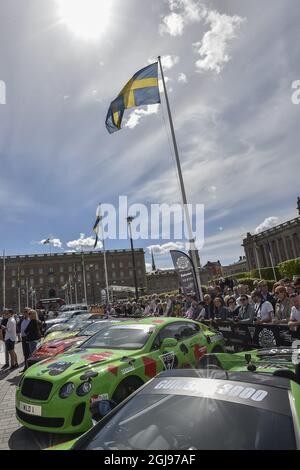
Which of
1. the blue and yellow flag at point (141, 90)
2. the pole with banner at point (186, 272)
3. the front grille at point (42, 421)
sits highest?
the blue and yellow flag at point (141, 90)

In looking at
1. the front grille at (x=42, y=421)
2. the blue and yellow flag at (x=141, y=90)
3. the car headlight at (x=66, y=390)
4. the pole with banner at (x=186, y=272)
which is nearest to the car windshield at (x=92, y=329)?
the pole with banner at (x=186, y=272)

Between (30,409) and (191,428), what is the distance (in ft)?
10.7

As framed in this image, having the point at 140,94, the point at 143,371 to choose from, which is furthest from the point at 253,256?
the point at 143,371

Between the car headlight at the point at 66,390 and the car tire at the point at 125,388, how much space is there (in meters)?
0.61

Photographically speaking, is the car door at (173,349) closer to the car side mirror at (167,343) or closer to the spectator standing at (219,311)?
the car side mirror at (167,343)

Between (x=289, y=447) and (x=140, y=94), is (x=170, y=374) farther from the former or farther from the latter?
(x=140, y=94)

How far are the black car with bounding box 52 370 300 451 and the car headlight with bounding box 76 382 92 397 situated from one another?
195 centimetres

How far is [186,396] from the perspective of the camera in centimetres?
263

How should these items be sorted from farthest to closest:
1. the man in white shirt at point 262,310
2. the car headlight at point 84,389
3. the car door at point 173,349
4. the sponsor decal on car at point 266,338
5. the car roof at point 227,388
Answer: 1. the man in white shirt at point 262,310
2. the sponsor decal on car at point 266,338
3. the car door at point 173,349
4. the car headlight at point 84,389
5. the car roof at point 227,388

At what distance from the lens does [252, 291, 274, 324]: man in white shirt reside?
852 centimetres

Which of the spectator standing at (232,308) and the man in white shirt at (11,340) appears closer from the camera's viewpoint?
the spectator standing at (232,308)

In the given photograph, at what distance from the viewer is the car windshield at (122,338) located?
19.5 ft

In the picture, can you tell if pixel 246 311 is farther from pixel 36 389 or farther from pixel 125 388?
pixel 36 389
